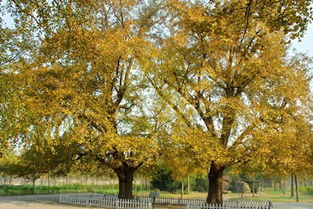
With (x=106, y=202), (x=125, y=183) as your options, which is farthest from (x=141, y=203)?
(x=125, y=183)

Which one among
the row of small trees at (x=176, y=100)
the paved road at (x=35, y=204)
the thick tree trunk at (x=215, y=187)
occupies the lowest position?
the paved road at (x=35, y=204)

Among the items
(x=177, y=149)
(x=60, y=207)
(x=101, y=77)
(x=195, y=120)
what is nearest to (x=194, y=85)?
(x=195, y=120)

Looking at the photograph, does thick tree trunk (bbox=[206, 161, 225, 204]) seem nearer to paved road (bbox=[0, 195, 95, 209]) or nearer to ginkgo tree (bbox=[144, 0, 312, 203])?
ginkgo tree (bbox=[144, 0, 312, 203])

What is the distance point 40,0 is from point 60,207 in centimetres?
1567

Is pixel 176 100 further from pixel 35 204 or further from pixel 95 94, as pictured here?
pixel 35 204

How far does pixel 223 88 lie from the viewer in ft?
64.0

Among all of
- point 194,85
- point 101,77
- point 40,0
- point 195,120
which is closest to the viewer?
point 40,0

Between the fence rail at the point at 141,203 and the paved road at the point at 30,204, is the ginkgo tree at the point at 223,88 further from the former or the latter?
the paved road at the point at 30,204

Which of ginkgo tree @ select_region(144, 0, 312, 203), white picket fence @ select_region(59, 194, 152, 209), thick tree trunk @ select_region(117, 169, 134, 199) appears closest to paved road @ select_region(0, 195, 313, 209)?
white picket fence @ select_region(59, 194, 152, 209)

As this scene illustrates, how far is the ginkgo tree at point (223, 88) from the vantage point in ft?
53.6

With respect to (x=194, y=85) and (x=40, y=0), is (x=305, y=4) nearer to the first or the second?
(x=40, y=0)

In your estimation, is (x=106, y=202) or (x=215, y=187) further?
(x=106, y=202)

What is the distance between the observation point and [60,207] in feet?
65.8

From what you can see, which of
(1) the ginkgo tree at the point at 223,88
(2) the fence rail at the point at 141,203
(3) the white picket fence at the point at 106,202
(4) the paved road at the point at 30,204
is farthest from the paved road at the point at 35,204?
(1) the ginkgo tree at the point at 223,88
